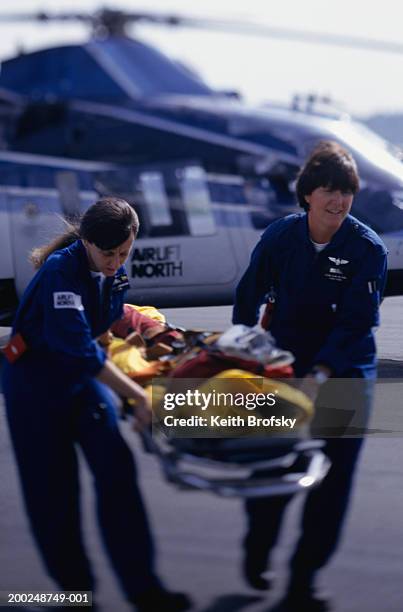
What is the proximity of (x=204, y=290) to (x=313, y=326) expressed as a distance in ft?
21.2

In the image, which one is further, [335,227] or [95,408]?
[335,227]

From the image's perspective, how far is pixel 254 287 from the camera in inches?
173

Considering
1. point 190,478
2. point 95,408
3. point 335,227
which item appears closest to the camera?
point 190,478

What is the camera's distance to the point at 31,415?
12.5 ft

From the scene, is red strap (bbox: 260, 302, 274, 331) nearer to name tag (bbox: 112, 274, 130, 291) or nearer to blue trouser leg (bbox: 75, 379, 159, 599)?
name tag (bbox: 112, 274, 130, 291)

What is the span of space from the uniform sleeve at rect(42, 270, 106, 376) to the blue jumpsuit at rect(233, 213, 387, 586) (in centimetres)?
80

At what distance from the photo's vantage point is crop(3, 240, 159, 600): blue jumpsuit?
375cm

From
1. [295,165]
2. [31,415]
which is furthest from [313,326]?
[295,165]

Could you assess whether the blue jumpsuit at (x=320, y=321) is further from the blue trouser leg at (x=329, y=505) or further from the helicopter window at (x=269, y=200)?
the helicopter window at (x=269, y=200)

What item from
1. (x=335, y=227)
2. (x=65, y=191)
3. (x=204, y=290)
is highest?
(x=335, y=227)

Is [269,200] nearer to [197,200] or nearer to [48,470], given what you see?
[197,200]

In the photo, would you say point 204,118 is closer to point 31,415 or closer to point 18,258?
point 18,258

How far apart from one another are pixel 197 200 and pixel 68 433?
7.04 m

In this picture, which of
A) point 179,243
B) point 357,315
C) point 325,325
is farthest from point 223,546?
point 179,243
